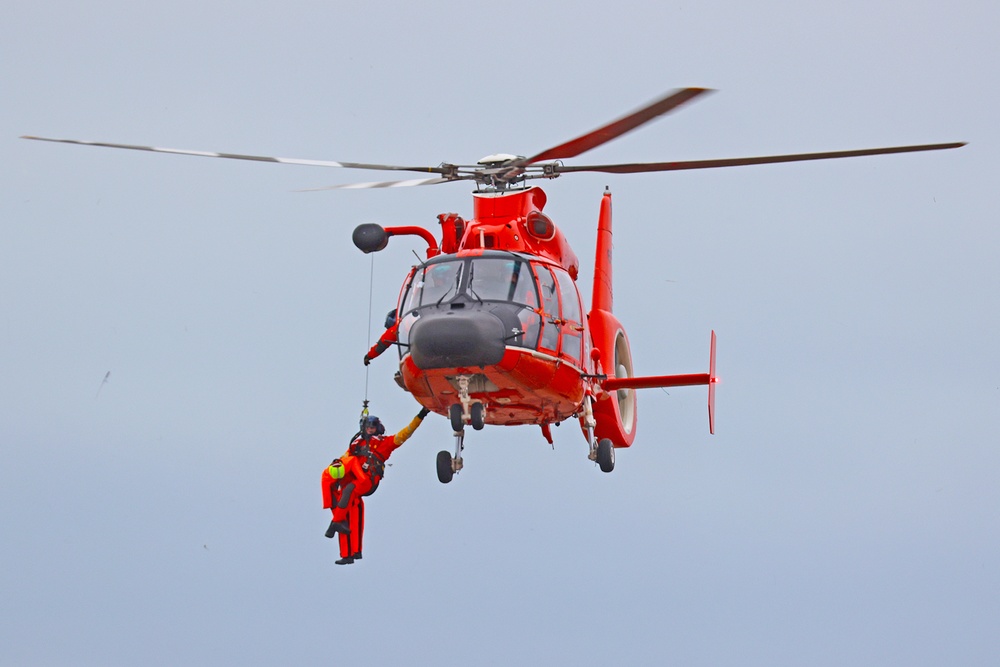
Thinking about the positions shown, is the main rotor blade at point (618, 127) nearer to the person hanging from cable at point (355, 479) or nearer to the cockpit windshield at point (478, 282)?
the cockpit windshield at point (478, 282)

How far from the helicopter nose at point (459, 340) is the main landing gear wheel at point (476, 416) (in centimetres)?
85

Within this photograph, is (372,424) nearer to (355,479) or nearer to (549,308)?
(355,479)

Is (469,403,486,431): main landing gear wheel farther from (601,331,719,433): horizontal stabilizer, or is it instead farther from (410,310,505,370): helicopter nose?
(601,331,719,433): horizontal stabilizer

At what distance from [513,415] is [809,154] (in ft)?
17.2

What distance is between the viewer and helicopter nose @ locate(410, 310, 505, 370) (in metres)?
23.7

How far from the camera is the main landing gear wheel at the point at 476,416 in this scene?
2442 centimetres

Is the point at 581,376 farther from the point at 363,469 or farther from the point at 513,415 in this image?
the point at 363,469

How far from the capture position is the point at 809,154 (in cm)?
2439

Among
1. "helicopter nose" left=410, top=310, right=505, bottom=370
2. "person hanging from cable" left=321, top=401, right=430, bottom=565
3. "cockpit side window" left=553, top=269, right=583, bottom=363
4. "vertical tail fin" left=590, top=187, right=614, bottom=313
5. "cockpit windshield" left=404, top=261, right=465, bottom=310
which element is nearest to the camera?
"helicopter nose" left=410, top=310, right=505, bottom=370

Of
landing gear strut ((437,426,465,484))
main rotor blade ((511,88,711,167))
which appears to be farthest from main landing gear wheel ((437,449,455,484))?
main rotor blade ((511,88,711,167))

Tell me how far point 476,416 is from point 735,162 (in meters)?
4.77

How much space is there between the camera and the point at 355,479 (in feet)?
88.6

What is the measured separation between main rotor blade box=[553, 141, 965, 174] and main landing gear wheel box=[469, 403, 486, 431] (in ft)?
13.2

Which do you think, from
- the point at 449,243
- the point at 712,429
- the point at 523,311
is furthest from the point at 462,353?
the point at 712,429
